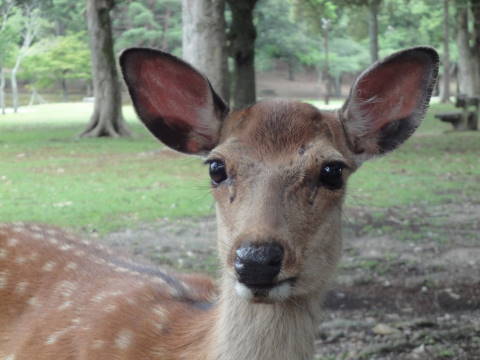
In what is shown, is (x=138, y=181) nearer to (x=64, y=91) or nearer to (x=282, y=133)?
(x=282, y=133)

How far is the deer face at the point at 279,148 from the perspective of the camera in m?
2.04

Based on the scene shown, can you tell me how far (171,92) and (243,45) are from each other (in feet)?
46.8

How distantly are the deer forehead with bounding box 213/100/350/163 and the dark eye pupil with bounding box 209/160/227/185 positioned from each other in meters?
0.04

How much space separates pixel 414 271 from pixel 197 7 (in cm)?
411

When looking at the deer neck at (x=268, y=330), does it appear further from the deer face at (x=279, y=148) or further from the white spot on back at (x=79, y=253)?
the white spot on back at (x=79, y=253)

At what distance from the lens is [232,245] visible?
6.81ft

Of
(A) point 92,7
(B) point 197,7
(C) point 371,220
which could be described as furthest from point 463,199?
(A) point 92,7

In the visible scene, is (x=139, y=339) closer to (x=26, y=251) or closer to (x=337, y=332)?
(x=26, y=251)

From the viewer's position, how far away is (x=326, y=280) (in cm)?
240

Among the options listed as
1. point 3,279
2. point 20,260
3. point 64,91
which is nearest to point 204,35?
point 20,260

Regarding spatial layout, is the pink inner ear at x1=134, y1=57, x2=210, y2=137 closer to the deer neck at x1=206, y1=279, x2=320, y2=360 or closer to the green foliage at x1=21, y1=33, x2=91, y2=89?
the deer neck at x1=206, y1=279, x2=320, y2=360

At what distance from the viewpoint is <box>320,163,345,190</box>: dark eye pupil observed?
2.33 meters

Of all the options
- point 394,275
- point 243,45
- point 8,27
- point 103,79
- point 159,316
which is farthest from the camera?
point 8,27

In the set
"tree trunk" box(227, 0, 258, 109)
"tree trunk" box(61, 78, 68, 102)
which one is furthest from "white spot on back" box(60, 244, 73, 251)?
"tree trunk" box(61, 78, 68, 102)
